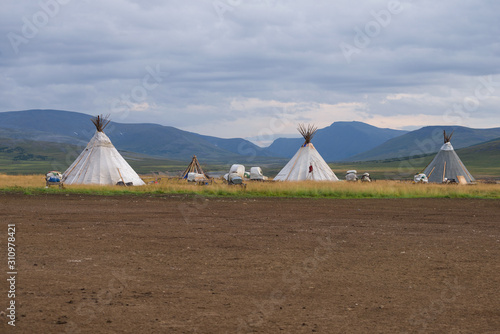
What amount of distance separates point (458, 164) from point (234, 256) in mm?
35270

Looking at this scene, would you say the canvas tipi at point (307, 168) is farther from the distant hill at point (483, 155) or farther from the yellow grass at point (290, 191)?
the distant hill at point (483, 155)

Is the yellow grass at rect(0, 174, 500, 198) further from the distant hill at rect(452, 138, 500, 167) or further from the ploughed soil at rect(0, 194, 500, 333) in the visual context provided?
the distant hill at rect(452, 138, 500, 167)

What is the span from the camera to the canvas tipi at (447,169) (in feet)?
133

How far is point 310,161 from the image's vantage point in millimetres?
38562

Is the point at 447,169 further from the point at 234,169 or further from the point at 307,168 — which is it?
the point at 234,169

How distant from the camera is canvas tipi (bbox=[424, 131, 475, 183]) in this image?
40.6 metres

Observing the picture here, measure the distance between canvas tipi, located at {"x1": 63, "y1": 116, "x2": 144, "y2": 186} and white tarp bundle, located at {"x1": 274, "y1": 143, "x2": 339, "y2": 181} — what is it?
442 inches

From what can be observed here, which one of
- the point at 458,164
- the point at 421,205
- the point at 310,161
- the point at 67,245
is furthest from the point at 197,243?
the point at 458,164

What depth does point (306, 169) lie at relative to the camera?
38.3 m

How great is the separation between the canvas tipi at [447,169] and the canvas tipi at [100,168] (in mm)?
22835

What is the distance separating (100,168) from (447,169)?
25752 mm

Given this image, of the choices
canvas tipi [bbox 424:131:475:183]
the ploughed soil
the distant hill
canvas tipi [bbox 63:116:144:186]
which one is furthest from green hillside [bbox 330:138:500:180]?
the ploughed soil

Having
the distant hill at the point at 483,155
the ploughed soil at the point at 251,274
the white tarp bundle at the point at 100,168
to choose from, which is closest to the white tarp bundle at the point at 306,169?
the white tarp bundle at the point at 100,168

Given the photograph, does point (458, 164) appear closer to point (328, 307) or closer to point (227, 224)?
point (227, 224)
